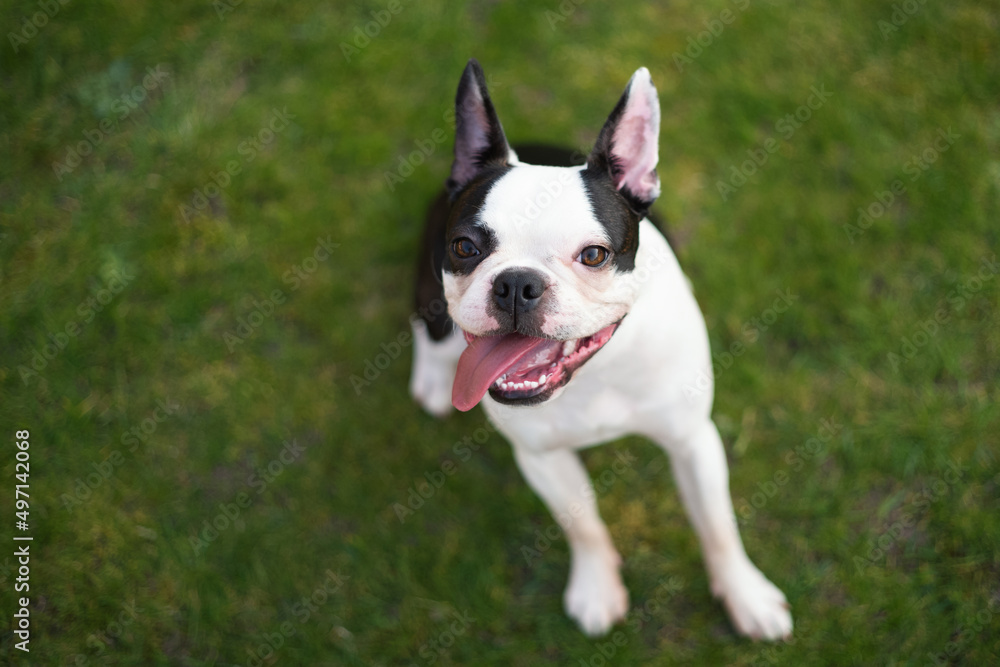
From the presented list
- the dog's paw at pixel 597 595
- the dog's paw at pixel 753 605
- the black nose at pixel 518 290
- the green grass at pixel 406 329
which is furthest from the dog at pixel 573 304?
the green grass at pixel 406 329

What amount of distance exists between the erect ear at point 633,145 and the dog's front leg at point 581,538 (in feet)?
4.31

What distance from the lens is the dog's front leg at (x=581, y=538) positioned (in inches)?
145

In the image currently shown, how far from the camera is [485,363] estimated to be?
299 centimetres

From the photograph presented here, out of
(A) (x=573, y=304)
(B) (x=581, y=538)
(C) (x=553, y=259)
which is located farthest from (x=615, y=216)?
(B) (x=581, y=538)

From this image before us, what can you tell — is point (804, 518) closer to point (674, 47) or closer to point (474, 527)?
point (474, 527)

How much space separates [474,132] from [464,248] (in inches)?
20.6

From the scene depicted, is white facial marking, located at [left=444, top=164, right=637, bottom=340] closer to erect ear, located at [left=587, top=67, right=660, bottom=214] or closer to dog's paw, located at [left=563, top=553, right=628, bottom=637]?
erect ear, located at [left=587, top=67, right=660, bottom=214]

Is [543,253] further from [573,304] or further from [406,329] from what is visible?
[406,329]

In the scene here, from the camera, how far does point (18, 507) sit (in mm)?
4727

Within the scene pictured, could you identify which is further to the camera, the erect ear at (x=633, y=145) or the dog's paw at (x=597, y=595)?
the dog's paw at (x=597, y=595)

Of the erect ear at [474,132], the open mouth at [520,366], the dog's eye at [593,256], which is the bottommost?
the open mouth at [520,366]

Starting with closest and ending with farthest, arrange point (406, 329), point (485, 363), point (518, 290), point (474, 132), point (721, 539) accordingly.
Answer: point (518, 290), point (485, 363), point (474, 132), point (721, 539), point (406, 329)

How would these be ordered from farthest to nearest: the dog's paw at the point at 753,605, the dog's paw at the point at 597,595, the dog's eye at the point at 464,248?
the dog's paw at the point at 597,595, the dog's paw at the point at 753,605, the dog's eye at the point at 464,248

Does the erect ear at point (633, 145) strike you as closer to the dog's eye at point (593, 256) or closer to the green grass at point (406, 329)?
the dog's eye at point (593, 256)
